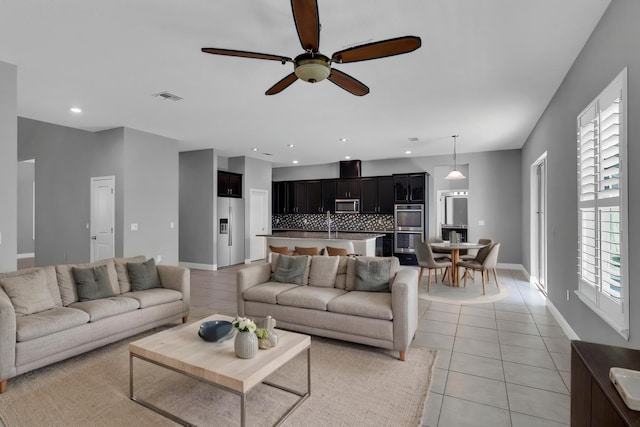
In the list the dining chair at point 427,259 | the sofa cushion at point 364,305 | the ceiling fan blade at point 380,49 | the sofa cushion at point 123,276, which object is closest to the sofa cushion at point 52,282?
the sofa cushion at point 123,276

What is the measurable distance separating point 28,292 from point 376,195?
7.58 metres

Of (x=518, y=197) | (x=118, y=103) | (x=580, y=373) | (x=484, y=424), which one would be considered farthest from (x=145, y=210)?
(x=518, y=197)

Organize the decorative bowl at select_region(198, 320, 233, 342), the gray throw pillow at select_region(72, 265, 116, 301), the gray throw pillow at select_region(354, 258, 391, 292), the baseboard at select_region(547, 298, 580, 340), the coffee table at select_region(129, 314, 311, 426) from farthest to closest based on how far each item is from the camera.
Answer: the gray throw pillow at select_region(354, 258, 391, 292)
the baseboard at select_region(547, 298, 580, 340)
the gray throw pillow at select_region(72, 265, 116, 301)
the decorative bowl at select_region(198, 320, 233, 342)
the coffee table at select_region(129, 314, 311, 426)

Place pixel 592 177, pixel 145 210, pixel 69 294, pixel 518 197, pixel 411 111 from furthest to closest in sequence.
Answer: pixel 518 197 < pixel 145 210 < pixel 411 111 < pixel 69 294 < pixel 592 177

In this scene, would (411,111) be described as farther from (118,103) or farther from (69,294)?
(69,294)

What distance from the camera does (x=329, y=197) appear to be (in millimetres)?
9883

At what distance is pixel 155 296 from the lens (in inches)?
146

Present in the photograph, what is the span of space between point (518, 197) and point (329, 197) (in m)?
4.82

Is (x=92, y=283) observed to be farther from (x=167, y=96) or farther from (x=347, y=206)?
(x=347, y=206)

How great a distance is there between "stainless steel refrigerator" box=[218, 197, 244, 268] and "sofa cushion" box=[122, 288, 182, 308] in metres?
4.36

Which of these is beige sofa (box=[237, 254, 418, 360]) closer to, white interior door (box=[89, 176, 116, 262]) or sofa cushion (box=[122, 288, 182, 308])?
sofa cushion (box=[122, 288, 182, 308])

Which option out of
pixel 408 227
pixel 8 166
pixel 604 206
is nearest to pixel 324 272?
pixel 604 206

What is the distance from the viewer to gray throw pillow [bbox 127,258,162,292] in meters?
3.90

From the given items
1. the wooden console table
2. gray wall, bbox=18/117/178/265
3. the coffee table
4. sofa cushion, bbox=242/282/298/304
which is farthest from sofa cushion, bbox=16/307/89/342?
the wooden console table
